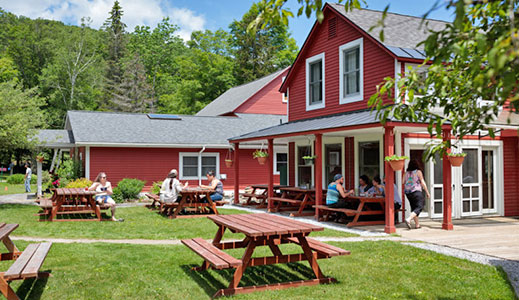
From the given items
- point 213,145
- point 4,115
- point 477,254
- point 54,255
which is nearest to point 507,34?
point 477,254

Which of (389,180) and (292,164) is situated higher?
Result: (292,164)

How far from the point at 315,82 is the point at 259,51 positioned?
34830 mm

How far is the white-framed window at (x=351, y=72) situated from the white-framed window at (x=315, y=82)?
0.93 m

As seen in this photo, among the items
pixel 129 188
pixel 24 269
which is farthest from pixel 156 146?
pixel 24 269

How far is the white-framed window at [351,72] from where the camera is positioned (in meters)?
13.2

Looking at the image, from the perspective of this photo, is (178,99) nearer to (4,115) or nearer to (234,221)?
(4,115)

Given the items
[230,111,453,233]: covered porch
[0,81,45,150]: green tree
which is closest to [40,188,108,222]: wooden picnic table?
[0,81,45,150]: green tree

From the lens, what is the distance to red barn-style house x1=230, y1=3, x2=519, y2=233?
39.9 ft

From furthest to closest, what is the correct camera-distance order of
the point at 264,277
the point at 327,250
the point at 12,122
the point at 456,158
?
the point at 12,122, the point at 456,158, the point at 264,277, the point at 327,250

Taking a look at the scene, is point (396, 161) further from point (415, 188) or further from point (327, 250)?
point (327, 250)

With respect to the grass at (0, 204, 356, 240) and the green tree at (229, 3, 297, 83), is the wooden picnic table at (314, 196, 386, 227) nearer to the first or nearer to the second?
the grass at (0, 204, 356, 240)

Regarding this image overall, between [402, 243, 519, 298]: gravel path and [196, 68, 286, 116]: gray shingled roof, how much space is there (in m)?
20.8

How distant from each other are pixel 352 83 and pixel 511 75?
11593 millimetres

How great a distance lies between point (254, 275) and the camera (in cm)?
647
